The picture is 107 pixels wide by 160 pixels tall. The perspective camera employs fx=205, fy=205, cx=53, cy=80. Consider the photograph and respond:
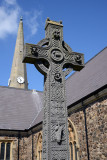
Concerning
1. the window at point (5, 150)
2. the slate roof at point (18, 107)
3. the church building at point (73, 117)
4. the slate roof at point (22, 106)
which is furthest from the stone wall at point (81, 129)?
the window at point (5, 150)

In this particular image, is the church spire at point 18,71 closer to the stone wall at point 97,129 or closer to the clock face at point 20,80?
the clock face at point 20,80

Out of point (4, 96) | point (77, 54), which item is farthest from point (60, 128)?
point (4, 96)

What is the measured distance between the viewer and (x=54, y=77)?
443cm

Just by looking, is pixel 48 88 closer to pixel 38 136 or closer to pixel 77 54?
pixel 77 54

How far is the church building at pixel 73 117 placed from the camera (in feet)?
29.3

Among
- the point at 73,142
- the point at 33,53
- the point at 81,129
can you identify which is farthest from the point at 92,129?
the point at 33,53

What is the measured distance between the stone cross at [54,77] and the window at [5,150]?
12614mm

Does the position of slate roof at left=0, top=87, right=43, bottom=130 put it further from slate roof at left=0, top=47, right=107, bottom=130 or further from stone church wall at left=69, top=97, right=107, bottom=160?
stone church wall at left=69, top=97, right=107, bottom=160

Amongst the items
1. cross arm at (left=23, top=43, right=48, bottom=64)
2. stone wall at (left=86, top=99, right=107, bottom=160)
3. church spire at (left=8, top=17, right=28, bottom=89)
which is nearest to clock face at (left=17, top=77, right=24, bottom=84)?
church spire at (left=8, top=17, right=28, bottom=89)

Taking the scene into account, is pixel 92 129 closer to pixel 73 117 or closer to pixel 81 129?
pixel 81 129

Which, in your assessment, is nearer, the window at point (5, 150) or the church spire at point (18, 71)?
the window at point (5, 150)

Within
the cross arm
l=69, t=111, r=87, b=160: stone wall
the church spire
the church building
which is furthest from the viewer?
the church spire

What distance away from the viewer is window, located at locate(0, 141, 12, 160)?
50.5 feet

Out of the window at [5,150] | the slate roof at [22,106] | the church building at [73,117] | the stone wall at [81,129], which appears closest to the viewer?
the church building at [73,117]
